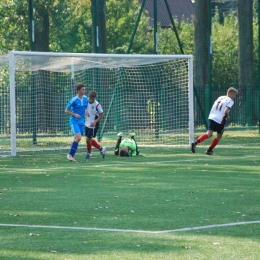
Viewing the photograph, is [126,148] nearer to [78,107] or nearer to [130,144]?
[130,144]

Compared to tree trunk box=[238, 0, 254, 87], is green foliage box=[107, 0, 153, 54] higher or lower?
higher

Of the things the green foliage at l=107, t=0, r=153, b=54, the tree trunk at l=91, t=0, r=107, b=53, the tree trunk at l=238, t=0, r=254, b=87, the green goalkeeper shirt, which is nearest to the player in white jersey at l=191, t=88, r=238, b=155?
the green goalkeeper shirt

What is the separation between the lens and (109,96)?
25250mm

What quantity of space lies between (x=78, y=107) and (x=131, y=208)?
27.5ft

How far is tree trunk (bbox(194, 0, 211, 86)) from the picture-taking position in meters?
32.8

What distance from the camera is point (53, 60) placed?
22.9 m

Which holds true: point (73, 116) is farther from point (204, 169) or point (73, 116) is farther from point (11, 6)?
point (11, 6)

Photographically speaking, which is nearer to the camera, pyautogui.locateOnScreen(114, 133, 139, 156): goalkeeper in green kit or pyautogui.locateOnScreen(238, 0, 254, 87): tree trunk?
pyautogui.locateOnScreen(114, 133, 139, 156): goalkeeper in green kit

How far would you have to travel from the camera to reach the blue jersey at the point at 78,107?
18969 millimetres

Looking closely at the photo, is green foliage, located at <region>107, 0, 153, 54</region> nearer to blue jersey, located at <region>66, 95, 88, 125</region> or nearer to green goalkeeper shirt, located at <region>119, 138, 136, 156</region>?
green goalkeeper shirt, located at <region>119, 138, 136, 156</region>

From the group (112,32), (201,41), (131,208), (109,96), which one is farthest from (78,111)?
(112,32)

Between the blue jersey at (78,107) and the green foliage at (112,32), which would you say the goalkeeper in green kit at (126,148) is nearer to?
the blue jersey at (78,107)

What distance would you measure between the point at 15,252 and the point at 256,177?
788 cm

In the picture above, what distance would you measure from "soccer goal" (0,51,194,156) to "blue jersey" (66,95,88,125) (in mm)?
3404
